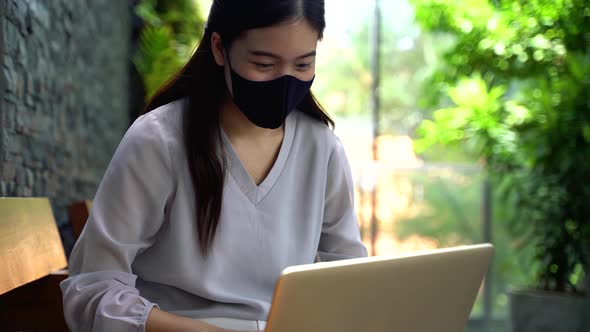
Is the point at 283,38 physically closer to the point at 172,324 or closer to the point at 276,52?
the point at 276,52

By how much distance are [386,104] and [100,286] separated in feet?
16.2

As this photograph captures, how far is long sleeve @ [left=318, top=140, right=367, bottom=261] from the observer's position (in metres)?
1.51

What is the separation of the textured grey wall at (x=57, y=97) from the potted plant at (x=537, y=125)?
1.96 m

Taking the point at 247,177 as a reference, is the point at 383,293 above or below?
below

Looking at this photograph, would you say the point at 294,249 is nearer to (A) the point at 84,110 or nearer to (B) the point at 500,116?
(A) the point at 84,110

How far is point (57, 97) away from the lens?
3.22 m

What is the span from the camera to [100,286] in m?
1.18

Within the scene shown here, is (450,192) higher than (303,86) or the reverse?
the reverse

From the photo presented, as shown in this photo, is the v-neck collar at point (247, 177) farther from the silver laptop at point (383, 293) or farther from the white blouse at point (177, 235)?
the silver laptop at point (383, 293)

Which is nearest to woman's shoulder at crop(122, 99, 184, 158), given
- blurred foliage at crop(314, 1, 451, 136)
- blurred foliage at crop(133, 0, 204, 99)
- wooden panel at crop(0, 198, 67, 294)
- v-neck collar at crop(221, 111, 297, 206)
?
v-neck collar at crop(221, 111, 297, 206)

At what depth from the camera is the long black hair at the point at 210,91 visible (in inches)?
49.4

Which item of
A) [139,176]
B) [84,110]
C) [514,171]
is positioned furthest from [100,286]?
[514,171]

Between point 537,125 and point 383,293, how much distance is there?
343 cm

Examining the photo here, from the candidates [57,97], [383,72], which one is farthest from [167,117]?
[383,72]
